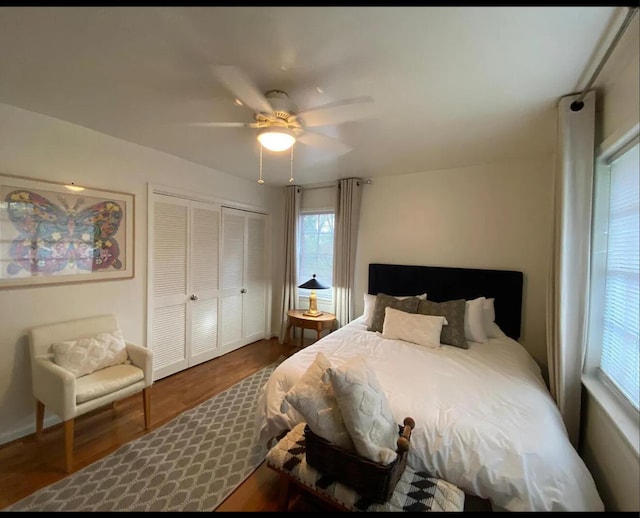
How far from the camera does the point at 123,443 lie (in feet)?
6.56

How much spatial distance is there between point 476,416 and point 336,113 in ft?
6.60

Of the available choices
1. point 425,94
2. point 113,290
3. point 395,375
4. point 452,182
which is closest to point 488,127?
point 425,94

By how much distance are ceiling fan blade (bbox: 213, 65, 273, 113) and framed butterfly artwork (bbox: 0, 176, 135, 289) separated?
5.34 ft

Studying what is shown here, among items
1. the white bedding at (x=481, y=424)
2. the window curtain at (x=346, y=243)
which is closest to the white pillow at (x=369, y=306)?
the window curtain at (x=346, y=243)

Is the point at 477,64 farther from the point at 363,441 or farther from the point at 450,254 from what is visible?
the point at 450,254

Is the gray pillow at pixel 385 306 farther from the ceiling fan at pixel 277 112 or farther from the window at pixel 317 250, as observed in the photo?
the ceiling fan at pixel 277 112

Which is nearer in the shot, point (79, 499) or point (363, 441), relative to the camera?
point (363, 441)

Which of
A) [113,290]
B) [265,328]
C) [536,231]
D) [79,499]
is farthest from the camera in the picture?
[265,328]

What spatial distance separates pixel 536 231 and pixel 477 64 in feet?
6.67

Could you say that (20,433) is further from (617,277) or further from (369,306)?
(617,277)

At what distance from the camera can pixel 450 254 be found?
316cm

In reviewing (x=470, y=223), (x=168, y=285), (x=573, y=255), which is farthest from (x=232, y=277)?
(x=573, y=255)

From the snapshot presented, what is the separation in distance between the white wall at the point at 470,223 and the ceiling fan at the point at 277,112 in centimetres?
169

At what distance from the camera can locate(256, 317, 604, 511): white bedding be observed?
1.17 meters
